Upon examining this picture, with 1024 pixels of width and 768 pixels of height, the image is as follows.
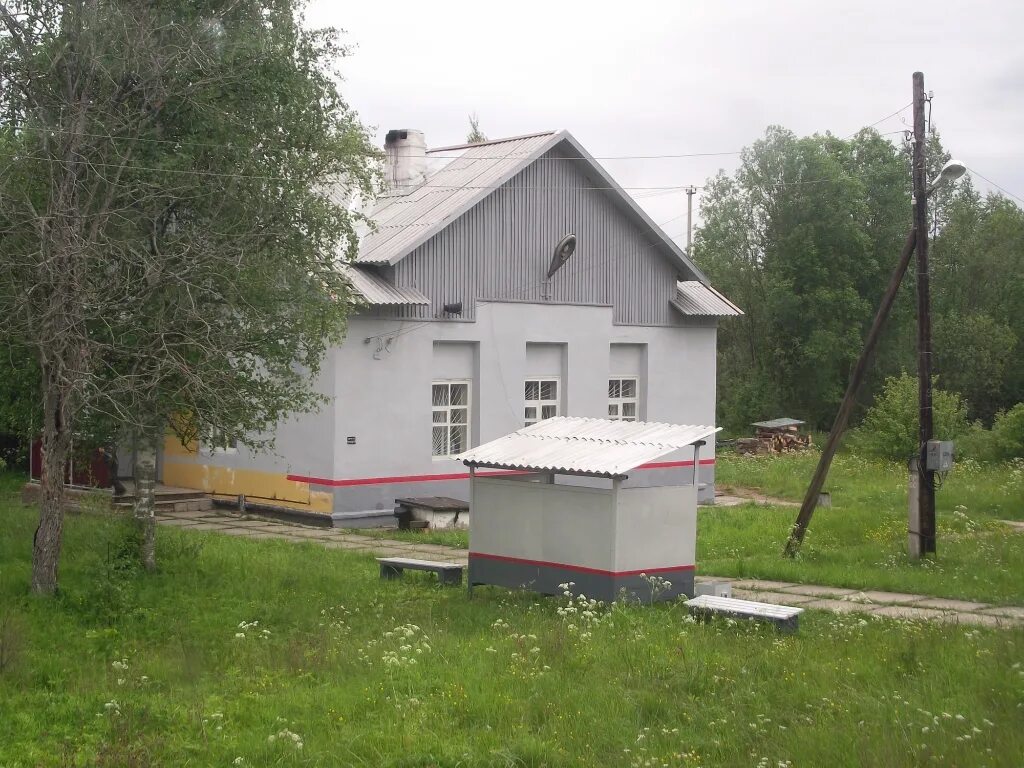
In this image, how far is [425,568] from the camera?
1491 centimetres

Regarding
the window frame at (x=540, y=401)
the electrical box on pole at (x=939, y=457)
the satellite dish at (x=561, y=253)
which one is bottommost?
the electrical box on pole at (x=939, y=457)

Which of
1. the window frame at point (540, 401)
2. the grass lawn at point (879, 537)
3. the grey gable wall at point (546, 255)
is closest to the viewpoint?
the grass lawn at point (879, 537)

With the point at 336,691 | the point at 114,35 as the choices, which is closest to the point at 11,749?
the point at 336,691

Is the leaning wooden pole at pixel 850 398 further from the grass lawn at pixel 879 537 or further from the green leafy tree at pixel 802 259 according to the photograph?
the green leafy tree at pixel 802 259

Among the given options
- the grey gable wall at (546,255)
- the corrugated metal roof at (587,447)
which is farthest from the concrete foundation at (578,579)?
the grey gable wall at (546,255)

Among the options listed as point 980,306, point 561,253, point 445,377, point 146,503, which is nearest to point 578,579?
point 146,503

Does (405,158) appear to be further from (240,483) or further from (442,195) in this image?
(240,483)

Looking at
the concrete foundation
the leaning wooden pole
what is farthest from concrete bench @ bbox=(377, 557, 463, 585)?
the leaning wooden pole

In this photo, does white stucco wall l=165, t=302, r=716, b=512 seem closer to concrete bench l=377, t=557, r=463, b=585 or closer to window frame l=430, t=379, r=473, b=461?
window frame l=430, t=379, r=473, b=461

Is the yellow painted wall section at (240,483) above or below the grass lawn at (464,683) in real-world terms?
above

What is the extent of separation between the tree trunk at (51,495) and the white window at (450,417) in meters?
11.1

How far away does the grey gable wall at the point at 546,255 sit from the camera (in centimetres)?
2291

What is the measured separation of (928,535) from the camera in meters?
16.8

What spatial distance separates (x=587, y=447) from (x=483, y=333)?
1012 cm
